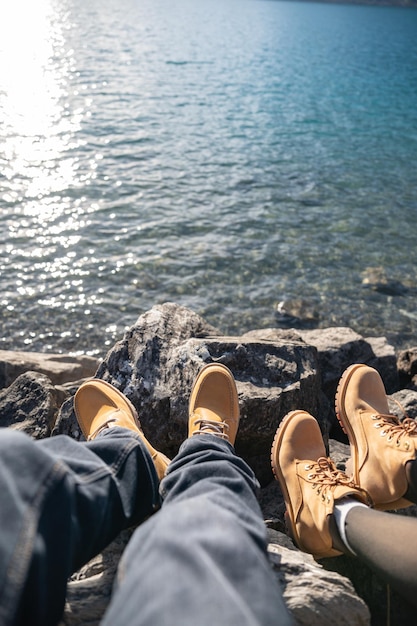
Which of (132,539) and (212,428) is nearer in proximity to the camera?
(132,539)

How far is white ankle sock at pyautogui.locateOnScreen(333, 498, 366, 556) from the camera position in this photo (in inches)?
105

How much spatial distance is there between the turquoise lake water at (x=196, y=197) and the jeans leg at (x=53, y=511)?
4.54 m

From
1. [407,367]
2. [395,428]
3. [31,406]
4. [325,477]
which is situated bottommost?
[407,367]

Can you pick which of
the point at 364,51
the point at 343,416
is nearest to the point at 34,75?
the point at 343,416

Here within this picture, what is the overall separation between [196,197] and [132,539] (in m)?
9.11

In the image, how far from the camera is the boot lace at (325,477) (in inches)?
116

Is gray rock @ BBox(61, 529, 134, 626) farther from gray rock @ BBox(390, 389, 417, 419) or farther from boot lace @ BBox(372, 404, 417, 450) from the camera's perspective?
gray rock @ BBox(390, 389, 417, 419)

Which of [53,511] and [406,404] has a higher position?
[53,511]

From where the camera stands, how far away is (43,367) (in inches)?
221

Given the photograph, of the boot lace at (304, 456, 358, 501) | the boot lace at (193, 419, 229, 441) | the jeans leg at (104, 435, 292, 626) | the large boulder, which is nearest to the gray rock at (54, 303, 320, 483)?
the boot lace at (193, 419, 229, 441)

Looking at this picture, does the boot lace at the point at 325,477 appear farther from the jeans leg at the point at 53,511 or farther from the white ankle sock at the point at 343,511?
the jeans leg at the point at 53,511

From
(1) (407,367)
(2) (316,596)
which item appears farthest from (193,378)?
(1) (407,367)

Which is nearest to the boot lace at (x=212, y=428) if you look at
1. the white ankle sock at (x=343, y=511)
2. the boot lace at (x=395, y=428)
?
the white ankle sock at (x=343, y=511)

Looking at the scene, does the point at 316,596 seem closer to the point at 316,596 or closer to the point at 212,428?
the point at 316,596
